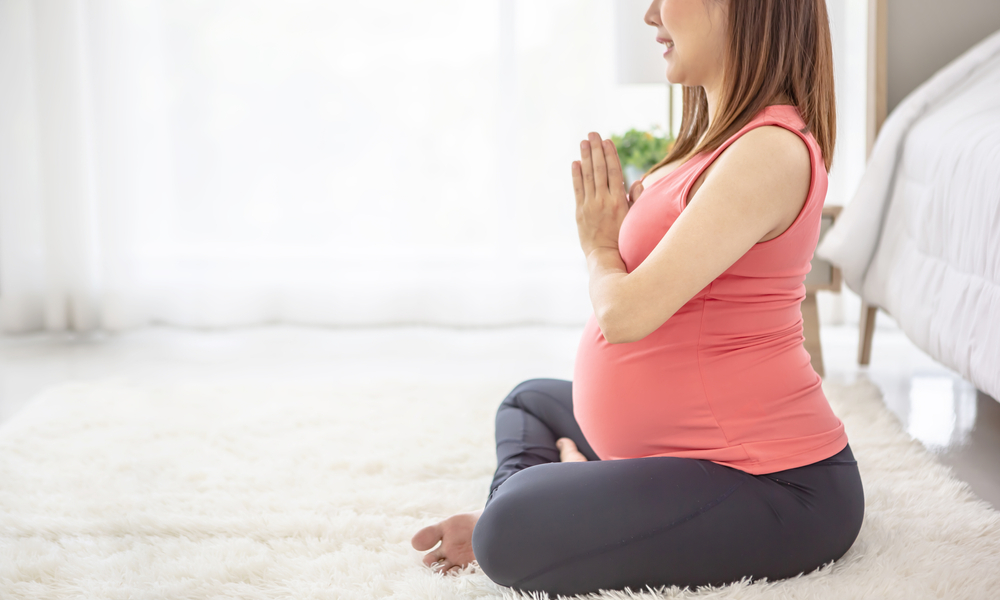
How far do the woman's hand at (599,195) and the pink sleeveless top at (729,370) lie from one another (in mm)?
42

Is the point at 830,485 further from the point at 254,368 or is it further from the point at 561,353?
the point at 254,368

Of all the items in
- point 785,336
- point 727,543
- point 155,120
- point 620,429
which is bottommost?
point 727,543

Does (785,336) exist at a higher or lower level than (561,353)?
higher

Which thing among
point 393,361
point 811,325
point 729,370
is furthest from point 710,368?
point 393,361

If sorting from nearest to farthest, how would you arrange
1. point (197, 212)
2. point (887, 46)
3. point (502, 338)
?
point (887, 46), point (502, 338), point (197, 212)

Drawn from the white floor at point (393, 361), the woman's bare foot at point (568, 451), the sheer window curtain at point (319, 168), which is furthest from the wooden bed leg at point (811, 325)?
the woman's bare foot at point (568, 451)

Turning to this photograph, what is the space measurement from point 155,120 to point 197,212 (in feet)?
1.19

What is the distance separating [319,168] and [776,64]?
7.40 ft

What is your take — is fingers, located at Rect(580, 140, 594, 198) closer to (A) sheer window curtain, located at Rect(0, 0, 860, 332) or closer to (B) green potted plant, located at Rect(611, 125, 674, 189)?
(B) green potted plant, located at Rect(611, 125, 674, 189)

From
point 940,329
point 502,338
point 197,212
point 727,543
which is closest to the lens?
point 727,543

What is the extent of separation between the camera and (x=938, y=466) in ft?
4.62

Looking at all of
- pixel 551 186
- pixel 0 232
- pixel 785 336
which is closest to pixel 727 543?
pixel 785 336

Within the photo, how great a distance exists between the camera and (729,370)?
966 mm

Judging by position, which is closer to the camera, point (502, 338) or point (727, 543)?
point (727, 543)
